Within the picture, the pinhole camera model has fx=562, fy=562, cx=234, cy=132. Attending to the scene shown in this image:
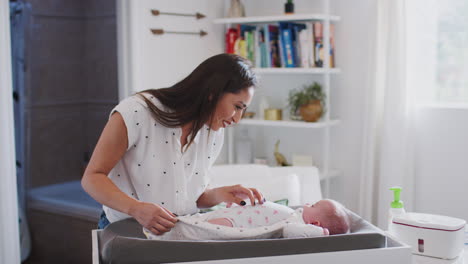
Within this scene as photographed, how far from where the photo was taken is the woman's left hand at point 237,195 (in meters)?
1.69

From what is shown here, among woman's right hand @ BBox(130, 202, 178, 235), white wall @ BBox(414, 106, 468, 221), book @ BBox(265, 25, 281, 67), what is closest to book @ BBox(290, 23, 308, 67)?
book @ BBox(265, 25, 281, 67)

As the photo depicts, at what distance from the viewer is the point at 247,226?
159 centimetres

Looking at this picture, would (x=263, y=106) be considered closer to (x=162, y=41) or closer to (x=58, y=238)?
(x=162, y=41)

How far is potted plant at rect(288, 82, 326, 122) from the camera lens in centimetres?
320

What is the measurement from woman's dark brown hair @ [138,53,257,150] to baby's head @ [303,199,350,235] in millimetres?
415

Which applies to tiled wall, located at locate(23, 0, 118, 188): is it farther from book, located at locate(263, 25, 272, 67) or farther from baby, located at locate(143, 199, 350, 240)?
baby, located at locate(143, 199, 350, 240)

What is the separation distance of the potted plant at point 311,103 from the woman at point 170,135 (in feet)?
4.96

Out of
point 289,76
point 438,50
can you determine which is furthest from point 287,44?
point 438,50

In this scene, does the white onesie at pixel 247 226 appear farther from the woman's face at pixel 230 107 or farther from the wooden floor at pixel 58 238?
the wooden floor at pixel 58 238

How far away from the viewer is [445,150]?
3.05 metres

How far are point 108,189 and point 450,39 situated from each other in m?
2.34

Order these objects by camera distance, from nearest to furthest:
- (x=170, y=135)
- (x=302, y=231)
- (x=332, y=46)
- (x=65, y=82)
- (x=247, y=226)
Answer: (x=302, y=231)
(x=247, y=226)
(x=170, y=135)
(x=332, y=46)
(x=65, y=82)

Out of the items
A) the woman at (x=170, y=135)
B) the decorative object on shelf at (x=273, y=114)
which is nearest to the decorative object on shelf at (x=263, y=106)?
the decorative object on shelf at (x=273, y=114)

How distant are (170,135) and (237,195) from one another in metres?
0.28
